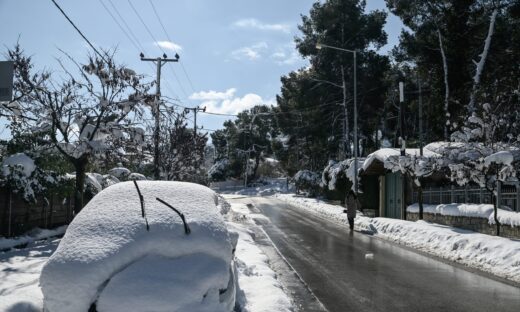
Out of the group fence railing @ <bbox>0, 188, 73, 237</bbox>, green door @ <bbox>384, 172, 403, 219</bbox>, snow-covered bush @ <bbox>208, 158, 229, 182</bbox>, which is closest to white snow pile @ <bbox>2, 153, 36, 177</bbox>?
fence railing @ <bbox>0, 188, 73, 237</bbox>

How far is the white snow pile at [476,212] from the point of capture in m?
13.5

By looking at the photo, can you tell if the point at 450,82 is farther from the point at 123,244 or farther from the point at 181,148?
the point at 123,244

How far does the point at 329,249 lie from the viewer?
14.1 metres

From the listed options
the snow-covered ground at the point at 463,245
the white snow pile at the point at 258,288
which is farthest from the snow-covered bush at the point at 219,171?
the white snow pile at the point at 258,288

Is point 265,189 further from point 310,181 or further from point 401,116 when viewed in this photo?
point 401,116

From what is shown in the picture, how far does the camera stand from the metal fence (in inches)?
580

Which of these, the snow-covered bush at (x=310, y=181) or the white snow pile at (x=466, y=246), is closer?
the white snow pile at (x=466, y=246)

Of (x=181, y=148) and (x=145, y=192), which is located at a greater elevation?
(x=181, y=148)

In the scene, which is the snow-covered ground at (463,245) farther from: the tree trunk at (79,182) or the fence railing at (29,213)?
the fence railing at (29,213)

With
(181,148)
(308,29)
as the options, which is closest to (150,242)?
(181,148)

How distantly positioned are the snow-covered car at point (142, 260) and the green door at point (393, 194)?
68.9 ft

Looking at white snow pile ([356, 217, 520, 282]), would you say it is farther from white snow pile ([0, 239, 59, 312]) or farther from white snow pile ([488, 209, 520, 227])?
white snow pile ([0, 239, 59, 312])

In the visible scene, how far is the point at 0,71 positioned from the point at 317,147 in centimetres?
4023

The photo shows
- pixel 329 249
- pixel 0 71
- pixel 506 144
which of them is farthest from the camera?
pixel 506 144
